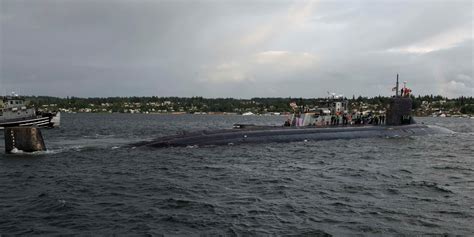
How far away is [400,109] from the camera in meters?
50.3

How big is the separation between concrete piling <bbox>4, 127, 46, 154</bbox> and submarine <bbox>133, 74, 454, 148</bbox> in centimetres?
805

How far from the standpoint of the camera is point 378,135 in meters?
47.2

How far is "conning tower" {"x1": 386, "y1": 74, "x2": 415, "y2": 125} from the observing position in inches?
1946

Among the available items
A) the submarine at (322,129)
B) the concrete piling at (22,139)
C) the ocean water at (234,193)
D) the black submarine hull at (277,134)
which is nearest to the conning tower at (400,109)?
the submarine at (322,129)

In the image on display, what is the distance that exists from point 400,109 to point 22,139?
3967 centimetres

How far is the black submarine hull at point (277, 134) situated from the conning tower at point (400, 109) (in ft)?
4.67

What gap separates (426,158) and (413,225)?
772 inches

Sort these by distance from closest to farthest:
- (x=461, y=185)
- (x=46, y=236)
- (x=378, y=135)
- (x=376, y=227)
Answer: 1. (x=46, y=236)
2. (x=376, y=227)
3. (x=461, y=185)
4. (x=378, y=135)

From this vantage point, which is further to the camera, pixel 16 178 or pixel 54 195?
pixel 16 178

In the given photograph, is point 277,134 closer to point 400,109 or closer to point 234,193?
point 400,109

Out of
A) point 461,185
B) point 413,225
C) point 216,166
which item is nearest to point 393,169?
point 461,185

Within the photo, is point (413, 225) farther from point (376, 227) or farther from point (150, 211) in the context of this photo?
point (150, 211)

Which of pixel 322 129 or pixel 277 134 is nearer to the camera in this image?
pixel 277 134

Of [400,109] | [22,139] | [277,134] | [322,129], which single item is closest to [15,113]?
[22,139]
